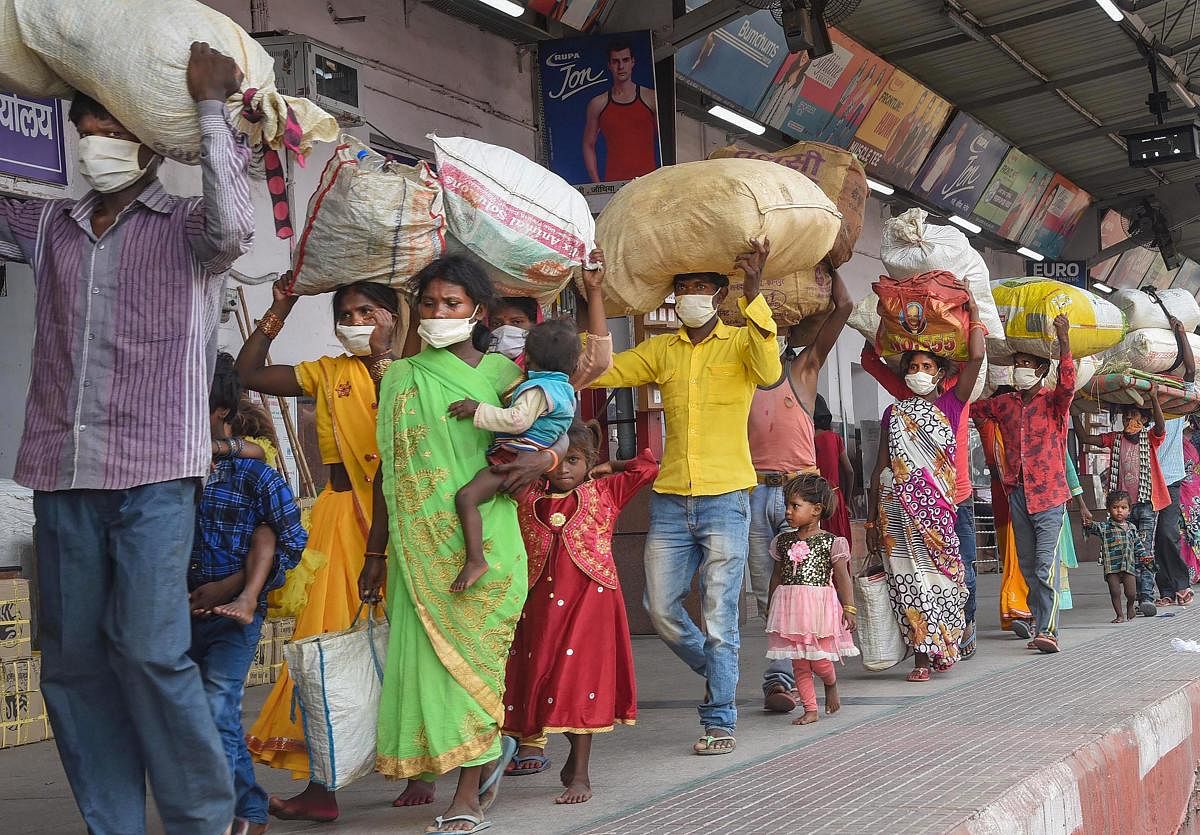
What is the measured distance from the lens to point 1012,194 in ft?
67.8

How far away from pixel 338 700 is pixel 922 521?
4.32m

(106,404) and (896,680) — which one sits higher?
(106,404)

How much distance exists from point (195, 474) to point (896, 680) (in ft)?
16.3

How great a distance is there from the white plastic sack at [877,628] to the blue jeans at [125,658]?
4700mm

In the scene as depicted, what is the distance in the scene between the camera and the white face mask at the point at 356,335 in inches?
180

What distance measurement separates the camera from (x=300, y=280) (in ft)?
14.9

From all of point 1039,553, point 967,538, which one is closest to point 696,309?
point 967,538

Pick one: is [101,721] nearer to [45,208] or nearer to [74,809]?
[45,208]

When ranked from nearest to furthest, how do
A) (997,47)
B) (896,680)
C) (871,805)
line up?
(871,805) → (896,680) → (997,47)

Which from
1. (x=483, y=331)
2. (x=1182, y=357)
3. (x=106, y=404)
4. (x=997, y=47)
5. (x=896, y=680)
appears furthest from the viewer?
(x=997, y=47)

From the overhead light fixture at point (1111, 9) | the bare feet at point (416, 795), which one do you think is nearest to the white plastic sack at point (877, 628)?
the bare feet at point (416, 795)

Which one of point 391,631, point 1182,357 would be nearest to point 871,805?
point 391,631

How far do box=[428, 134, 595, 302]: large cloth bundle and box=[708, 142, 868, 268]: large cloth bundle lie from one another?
1.90 meters

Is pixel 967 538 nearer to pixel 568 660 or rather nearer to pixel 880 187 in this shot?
pixel 568 660
